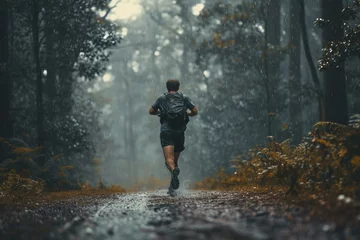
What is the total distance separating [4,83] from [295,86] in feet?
47.5

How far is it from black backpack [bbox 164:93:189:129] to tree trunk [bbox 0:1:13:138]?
7.53 m

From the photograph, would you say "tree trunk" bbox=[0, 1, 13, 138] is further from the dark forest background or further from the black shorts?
the black shorts

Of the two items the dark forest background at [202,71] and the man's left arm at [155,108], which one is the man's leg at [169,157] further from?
the dark forest background at [202,71]

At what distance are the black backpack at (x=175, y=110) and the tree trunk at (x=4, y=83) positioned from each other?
7.53m

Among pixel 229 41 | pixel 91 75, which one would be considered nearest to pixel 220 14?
pixel 229 41

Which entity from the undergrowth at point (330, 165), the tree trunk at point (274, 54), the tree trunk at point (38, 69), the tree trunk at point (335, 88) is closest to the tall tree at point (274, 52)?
the tree trunk at point (274, 54)

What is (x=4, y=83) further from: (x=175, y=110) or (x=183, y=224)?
(x=183, y=224)

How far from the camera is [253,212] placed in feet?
19.2

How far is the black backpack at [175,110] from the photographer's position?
992 centimetres

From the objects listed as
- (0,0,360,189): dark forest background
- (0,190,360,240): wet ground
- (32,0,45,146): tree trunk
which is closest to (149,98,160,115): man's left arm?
(0,0,360,189): dark forest background

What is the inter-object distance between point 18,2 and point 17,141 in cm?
530

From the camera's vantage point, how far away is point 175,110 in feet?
32.6

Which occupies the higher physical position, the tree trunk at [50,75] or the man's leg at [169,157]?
the tree trunk at [50,75]

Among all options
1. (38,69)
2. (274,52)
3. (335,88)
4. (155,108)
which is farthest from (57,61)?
(335,88)
